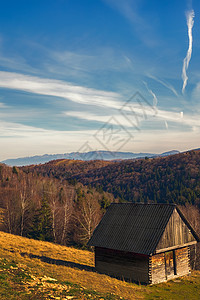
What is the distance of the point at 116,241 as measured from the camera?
25781 mm

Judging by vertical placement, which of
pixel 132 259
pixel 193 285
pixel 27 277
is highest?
pixel 27 277

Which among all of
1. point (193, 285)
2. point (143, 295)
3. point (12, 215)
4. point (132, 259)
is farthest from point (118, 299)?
point (12, 215)

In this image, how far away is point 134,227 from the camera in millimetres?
25812

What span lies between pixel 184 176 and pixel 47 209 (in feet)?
484

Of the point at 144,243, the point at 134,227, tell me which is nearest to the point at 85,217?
the point at 134,227

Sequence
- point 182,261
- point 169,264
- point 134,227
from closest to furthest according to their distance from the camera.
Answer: point 169,264, point 134,227, point 182,261

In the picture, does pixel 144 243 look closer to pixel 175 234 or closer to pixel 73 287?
pixel 175 234

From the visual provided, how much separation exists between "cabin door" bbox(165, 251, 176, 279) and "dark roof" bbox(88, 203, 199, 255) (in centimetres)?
290

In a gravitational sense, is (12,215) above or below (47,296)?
below

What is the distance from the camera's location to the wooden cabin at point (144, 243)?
23.7m

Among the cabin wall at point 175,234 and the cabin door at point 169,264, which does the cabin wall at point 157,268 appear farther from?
the cabin wall at point 175,234

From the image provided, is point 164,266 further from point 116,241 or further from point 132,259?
point 116,241

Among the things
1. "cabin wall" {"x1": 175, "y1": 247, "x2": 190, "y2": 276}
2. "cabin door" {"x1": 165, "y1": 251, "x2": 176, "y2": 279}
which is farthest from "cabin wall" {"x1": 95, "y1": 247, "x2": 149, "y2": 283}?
"cabin wall" {"x1": 175, "y1": 247, "x2": 190, "y2": 276}

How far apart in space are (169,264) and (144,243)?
154 inches
